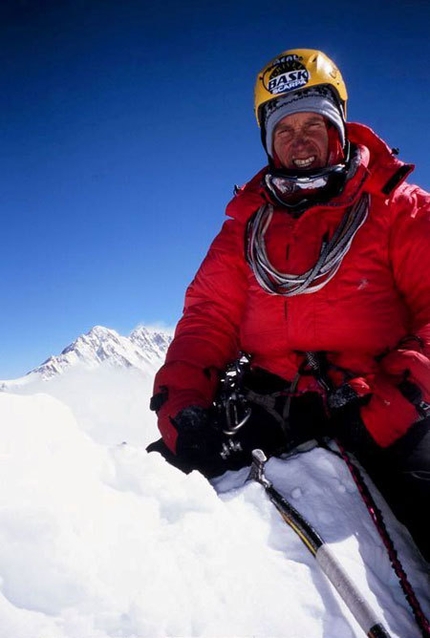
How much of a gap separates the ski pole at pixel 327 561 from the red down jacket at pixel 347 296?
121 cm

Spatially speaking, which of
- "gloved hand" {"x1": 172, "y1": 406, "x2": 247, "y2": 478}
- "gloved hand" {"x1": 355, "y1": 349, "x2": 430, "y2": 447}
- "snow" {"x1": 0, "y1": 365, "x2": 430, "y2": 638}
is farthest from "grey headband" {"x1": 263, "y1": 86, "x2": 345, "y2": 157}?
"snow" {"x1": 0, "y1": 365, "x2": 430, "y2": 638}

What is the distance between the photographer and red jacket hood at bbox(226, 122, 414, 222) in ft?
11.1

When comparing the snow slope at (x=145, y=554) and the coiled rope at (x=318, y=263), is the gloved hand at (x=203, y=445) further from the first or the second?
the coiled rope at (x=318, y=263)

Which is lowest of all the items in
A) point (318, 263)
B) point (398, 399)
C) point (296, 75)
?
point (398, 399)

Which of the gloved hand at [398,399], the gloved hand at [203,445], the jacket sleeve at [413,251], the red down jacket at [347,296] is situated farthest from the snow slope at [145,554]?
the jacket sleeve at [413,251]

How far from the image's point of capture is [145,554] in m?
1.55

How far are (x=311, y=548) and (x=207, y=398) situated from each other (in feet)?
6.04

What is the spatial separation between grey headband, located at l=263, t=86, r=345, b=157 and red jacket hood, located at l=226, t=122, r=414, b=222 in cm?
22

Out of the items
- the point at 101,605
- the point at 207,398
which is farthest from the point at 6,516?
the point at 207,398

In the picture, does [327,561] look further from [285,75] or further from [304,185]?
[285,75]

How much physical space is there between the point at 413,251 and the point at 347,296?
0.58m

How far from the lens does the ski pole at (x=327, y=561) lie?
1.65 metres


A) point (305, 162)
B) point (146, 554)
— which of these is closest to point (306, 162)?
point (305, 162)

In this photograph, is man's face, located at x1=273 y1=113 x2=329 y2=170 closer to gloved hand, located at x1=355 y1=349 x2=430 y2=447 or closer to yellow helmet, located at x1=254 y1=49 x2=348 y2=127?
yellow helmet, located at x1=254 y1=49 x2=348 y2=127
